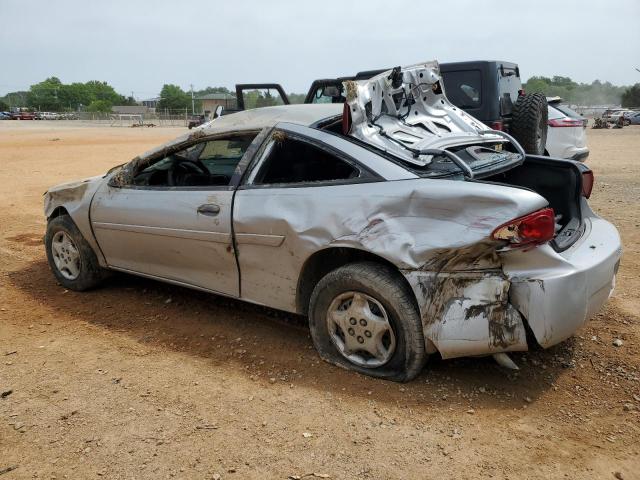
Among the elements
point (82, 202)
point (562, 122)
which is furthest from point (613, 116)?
point (82, 202)

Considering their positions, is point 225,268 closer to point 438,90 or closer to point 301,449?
point 301,449

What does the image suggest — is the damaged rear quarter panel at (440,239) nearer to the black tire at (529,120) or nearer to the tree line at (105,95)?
the black tire at (529,120)

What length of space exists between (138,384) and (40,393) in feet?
1.83

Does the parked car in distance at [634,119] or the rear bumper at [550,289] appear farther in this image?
the parked car in distance at [634,119]

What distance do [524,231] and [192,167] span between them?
9.26 ft

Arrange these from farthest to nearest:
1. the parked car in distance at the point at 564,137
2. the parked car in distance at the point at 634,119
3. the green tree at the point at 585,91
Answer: the green tree at the point at 585,91 → the parked car in distance at the point at 634,119 → the parked car in distance at the point at 564,137

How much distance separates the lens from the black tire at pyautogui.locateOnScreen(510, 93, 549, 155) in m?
7.51

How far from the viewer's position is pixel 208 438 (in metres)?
2.78

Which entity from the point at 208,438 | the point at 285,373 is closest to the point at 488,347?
the point at 285,373

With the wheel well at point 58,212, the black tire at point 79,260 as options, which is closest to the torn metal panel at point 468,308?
the black tire at point 79,260

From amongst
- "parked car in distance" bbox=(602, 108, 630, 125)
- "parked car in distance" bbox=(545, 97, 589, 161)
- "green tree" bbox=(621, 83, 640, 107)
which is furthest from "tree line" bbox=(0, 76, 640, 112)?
"parked car in distance" bbox=(545, 97, 589, 161)

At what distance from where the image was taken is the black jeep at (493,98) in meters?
7.56

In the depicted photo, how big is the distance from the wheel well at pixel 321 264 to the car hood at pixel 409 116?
0.61 metres

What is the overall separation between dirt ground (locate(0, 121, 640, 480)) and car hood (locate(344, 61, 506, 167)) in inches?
54.4
